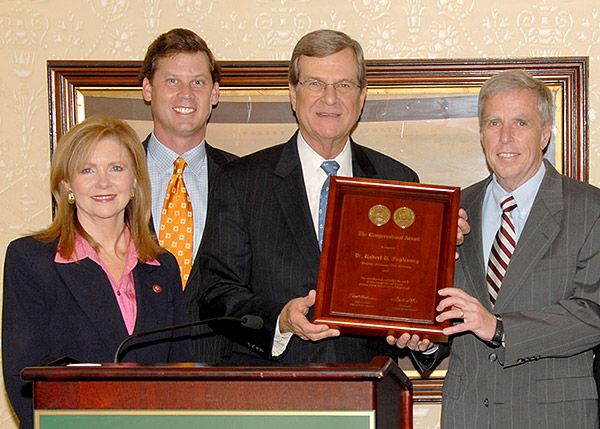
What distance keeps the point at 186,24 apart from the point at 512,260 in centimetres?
181

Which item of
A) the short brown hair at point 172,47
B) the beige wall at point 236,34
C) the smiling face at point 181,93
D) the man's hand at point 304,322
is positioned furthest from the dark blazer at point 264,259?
the beige wall at point 236,34

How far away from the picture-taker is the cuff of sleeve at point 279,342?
2.53 metres

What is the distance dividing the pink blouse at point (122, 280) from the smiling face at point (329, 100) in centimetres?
80

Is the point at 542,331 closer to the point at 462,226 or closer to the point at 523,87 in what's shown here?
the point at 462,226

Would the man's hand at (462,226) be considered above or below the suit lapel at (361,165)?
below

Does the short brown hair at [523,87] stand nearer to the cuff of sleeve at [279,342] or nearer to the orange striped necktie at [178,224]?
the cuff of sleeve at [279,342]

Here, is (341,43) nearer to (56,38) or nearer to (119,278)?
(119,278)

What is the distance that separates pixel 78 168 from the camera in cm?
246

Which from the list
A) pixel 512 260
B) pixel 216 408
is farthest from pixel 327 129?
pixel 216 408

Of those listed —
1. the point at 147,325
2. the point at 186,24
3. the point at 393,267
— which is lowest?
the point at 147,325

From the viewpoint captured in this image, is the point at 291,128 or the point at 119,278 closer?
the point at 119,278

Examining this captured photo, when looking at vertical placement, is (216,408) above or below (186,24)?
below

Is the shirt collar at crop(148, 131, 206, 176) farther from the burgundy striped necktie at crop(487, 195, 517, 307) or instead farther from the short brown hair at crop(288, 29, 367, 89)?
the burgundy striped necktie at crop(487, 195, 517, 307)

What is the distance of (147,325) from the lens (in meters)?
2.39
